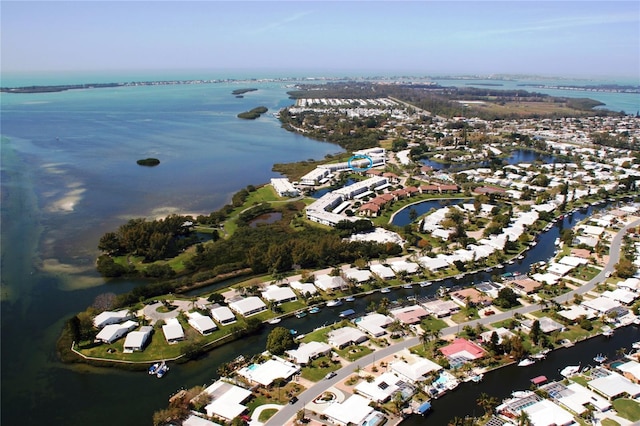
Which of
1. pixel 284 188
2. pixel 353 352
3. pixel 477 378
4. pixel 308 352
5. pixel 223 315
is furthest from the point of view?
pixel 284 188

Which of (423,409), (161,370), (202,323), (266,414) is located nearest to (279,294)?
(202,323)

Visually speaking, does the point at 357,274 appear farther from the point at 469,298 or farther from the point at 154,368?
the point at 154,368

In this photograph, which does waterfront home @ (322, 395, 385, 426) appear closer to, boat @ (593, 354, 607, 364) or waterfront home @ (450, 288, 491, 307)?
waterfront home @ (450, 288, 491, 307)

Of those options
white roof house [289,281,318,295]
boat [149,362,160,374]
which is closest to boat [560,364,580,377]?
white roof house [289,281,318,295]

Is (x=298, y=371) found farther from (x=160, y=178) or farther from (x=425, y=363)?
(x=160, y=178)

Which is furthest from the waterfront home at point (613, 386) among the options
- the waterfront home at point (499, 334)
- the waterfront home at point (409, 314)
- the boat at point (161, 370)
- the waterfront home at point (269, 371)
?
the boat at point (161, 370)

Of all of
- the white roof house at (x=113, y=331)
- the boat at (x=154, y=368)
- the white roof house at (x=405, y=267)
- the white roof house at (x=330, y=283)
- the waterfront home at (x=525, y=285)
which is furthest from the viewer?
the white roof house at (x=405, y=267)

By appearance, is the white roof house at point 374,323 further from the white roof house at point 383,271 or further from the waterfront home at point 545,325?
the waterfront home at point 545,325
